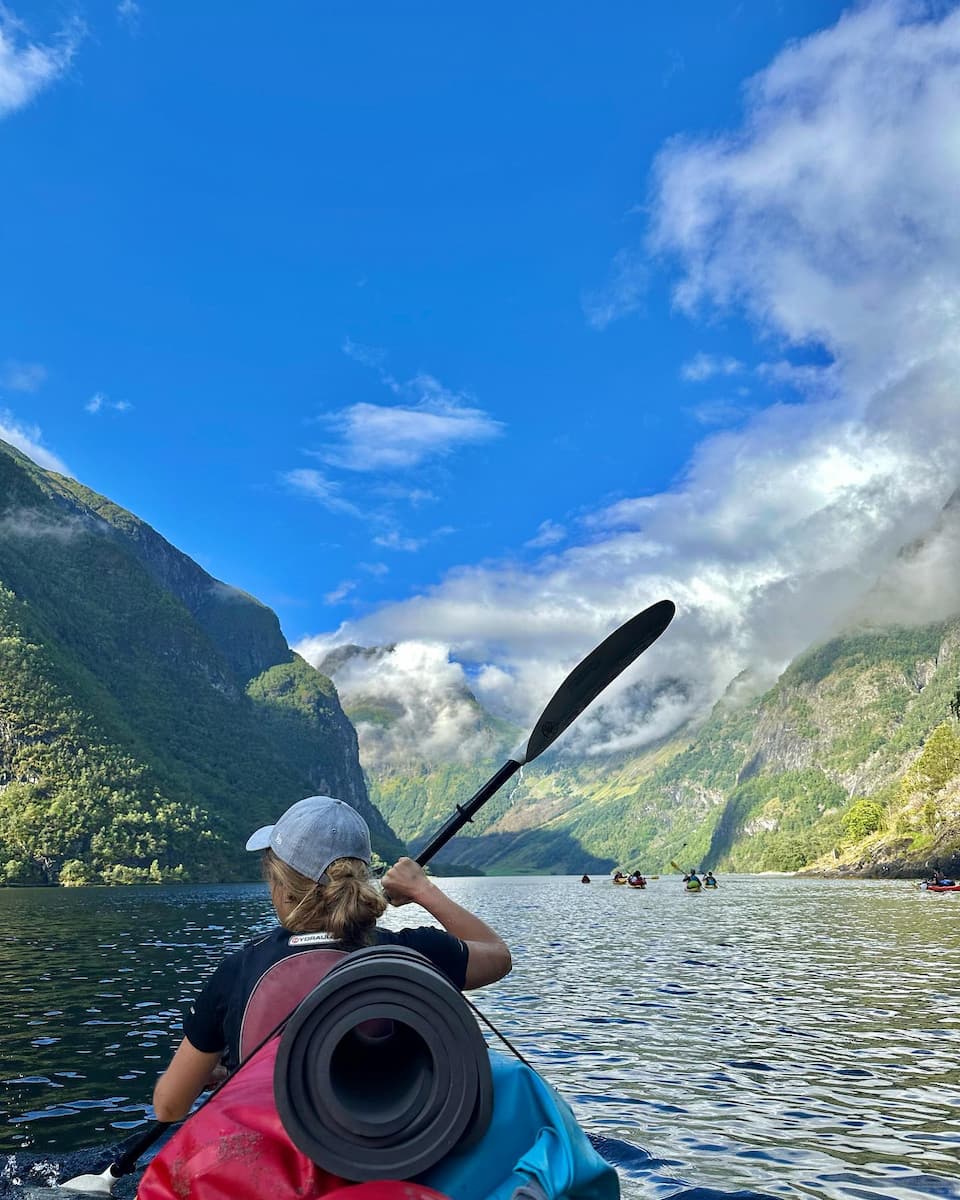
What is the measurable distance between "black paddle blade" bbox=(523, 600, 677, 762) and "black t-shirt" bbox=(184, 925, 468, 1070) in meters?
2.30

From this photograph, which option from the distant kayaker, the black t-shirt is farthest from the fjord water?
the black t-shirt

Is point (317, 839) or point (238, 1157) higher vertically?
point (317, 839)

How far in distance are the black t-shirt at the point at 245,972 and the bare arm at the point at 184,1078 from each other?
0.18 ft

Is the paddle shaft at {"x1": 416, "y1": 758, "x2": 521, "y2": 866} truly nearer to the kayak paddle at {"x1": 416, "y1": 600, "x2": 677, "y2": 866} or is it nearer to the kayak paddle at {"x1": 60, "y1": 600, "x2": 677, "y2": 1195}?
the kayak paddle at {"x1": 60, "y1": 600, "x2": 677, "y2": 1195}

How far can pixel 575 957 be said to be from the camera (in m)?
34.7

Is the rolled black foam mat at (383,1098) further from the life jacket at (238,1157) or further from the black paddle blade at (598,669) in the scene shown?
the black paddle blade at (598,669)

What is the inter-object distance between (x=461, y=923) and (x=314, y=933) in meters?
0.81

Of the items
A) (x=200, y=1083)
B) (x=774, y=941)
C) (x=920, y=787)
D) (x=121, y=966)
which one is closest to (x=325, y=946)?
(x=200, y=1083)

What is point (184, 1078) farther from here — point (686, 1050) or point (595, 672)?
point (686, 1050)

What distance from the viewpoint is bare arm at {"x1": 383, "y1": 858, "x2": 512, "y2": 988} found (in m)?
5.02

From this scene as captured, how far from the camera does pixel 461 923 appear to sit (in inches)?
201

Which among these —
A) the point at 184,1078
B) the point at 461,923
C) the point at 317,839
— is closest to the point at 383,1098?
the point at 461,923

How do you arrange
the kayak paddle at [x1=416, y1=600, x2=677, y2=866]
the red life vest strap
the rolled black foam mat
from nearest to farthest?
the rolled black foam mat
the red life vest strap
the kayak paddle at [x1=416, y1=600, x2=677, y2=866]

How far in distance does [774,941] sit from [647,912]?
29.5m
